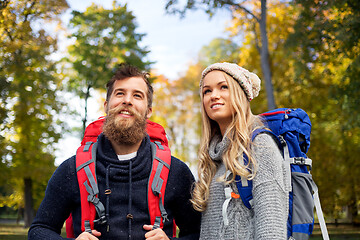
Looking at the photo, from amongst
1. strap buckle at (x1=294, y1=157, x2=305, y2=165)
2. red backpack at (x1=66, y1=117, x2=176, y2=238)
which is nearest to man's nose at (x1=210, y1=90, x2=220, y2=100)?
red backpack at (x1=66, y1=117, x2=176, y2=238)

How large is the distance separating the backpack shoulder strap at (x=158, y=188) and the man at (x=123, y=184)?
0.19 feet

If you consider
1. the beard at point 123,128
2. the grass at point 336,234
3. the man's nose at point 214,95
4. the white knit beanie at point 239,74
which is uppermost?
the white knit beanie at point 239,74

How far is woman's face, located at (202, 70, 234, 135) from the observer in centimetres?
293

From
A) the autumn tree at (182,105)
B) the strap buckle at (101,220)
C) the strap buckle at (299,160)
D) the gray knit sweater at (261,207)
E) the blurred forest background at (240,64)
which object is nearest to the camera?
the gray knit sweater at (261,207)

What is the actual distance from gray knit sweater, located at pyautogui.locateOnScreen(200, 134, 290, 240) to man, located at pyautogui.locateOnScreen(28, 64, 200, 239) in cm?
42

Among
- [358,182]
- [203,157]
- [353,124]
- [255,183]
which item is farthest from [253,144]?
[358,182]

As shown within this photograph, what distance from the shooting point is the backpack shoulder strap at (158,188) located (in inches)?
114

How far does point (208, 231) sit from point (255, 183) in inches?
24.1

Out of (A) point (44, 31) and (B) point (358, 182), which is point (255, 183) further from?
(A) point (44, 31)

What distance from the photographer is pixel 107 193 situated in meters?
2.88

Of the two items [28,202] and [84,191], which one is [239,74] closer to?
[84,191]

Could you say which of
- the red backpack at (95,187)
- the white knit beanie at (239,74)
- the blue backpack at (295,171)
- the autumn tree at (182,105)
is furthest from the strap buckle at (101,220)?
the autumn tree at (182,105)

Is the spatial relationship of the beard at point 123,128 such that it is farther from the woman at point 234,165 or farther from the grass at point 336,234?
the grass at point 336,234

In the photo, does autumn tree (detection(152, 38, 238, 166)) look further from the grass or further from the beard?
the beard
